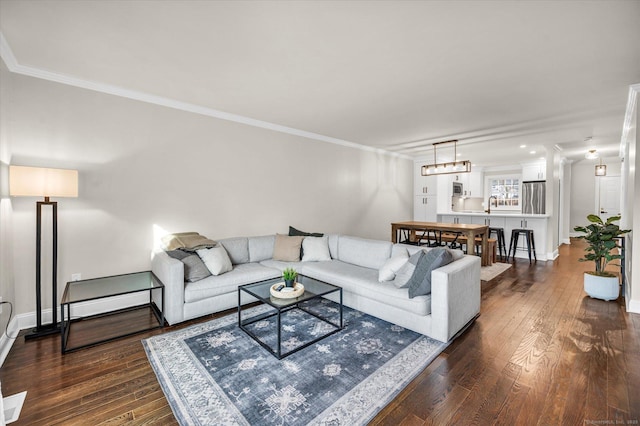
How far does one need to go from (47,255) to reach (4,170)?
3.04 feet

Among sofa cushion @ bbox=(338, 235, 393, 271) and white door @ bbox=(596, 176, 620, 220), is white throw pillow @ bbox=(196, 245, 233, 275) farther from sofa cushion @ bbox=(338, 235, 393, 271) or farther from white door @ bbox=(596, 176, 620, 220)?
white door @ bbox=(596, 176, 620, 220)

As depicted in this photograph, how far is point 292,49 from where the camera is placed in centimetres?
246

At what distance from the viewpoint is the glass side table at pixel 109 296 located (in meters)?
2.62

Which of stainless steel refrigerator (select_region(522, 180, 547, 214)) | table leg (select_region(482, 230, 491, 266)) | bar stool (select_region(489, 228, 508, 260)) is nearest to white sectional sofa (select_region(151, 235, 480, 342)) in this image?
table leg (select_region(482, 230, 491, 266))

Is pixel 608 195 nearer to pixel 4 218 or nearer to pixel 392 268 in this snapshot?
pixel 392 268

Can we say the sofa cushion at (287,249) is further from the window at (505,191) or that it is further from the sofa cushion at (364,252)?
the window at (505,191)

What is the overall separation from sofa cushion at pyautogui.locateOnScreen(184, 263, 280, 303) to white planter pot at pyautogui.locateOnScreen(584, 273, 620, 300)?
13.8 ft

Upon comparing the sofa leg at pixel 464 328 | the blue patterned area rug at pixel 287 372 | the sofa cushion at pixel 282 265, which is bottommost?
the blue patterned area rug at pixel 287 372

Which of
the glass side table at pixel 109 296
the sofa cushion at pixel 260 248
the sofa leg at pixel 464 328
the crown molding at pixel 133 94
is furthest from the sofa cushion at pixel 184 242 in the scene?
the sofa leg at pixel 464 328

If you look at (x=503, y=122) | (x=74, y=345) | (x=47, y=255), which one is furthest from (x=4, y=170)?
(x=503, y=122)

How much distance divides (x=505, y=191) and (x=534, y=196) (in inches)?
79.4

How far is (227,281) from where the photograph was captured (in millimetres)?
3283

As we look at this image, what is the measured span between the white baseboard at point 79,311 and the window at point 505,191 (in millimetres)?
10453

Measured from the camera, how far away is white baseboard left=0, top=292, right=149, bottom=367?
8.32 feet
